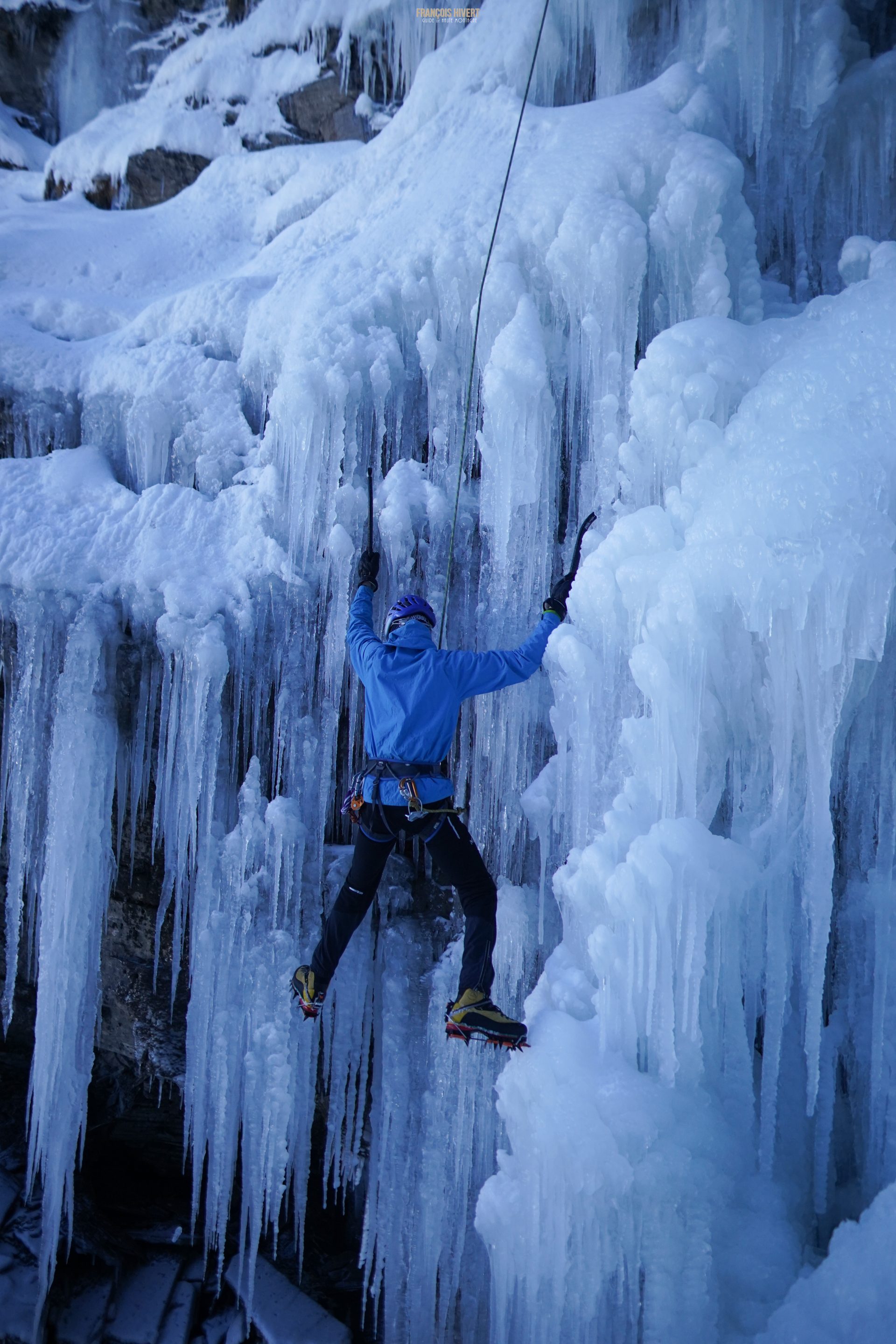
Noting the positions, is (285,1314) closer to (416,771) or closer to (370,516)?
(416,771)

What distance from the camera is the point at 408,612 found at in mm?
4105

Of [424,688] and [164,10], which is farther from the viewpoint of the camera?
[164,10]

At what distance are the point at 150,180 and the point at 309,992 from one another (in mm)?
7435

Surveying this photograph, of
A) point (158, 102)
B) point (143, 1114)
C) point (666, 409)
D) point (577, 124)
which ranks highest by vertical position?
point (158, 102)

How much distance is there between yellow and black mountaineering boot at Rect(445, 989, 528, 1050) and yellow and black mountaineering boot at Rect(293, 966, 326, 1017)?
70cm

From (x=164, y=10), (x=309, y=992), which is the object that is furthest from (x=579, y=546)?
(x=164, y=10)

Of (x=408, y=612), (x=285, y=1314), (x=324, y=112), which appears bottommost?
(x=285, y=1314)

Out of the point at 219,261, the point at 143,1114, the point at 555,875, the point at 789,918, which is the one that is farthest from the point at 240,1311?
the point at 219,261

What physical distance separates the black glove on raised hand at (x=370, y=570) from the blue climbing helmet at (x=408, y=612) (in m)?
0.39

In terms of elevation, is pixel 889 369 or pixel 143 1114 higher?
pixel 889 369

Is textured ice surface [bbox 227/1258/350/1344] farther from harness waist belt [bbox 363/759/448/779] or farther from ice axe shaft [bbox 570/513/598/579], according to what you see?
ice axe shaft [bbox 570/513/598/579]

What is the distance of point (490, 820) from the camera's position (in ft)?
14.7

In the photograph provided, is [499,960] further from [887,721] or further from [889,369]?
[889,369]

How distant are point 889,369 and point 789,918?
2104 mm
